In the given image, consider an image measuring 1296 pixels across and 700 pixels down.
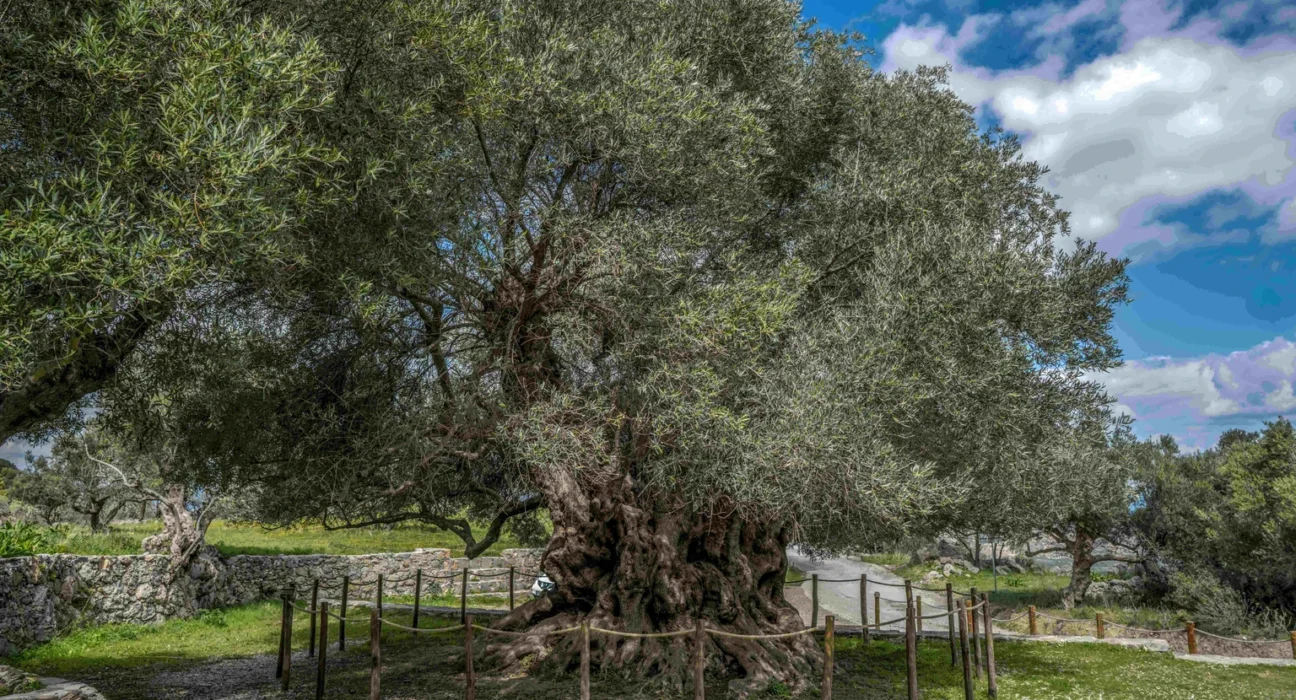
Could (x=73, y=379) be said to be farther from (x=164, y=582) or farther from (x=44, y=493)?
(x=44, y=493)

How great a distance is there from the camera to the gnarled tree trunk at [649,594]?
40.8 feet

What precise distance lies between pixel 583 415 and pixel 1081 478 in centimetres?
907

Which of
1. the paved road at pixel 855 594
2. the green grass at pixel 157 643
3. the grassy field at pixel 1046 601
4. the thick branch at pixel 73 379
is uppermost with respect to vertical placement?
the thick branch at pixel 73 379

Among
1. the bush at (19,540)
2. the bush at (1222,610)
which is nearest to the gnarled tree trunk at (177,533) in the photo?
the bush at (19,540)

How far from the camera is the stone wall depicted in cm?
1570

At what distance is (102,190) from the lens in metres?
6.64

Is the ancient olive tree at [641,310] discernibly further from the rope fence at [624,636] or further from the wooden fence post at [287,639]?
the wooden fence post at [287,639]

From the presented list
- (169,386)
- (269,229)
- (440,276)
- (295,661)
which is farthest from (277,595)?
(269,229)

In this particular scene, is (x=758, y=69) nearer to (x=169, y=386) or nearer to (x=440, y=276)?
(x=440, y=276)

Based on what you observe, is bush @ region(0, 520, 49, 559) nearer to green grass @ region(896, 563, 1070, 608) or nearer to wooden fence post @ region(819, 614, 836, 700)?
wooden fence post @ region(819, 614, 836, 700)

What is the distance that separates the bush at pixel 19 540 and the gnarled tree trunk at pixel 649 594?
11426mm

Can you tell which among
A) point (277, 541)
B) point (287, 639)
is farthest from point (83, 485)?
point (287, 639)

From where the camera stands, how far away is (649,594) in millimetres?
12984

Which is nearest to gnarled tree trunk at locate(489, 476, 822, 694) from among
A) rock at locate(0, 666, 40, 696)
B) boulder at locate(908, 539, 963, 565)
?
rock at locate(0, 666, 40, 696)
